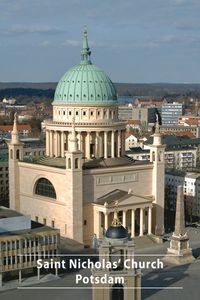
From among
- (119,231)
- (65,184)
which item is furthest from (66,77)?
(119,231)

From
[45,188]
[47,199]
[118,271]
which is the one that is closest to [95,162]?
[45,188]

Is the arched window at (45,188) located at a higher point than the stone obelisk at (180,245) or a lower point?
higher

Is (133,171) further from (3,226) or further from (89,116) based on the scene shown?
(3,226)

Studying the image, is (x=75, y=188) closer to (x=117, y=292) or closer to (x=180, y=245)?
(x=180, y=245)

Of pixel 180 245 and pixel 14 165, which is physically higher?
pixel 14 165

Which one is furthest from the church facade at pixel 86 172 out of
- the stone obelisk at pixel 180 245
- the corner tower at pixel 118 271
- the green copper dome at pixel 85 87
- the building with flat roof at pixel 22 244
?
the corner tower at pixel 118 271

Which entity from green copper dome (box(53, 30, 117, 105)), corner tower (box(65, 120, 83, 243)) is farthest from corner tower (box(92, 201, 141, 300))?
green copper dome (box(53, 30, 117, 105))

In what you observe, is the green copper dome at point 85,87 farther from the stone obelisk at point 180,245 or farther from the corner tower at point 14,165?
the stone obelisk at point 180,245
